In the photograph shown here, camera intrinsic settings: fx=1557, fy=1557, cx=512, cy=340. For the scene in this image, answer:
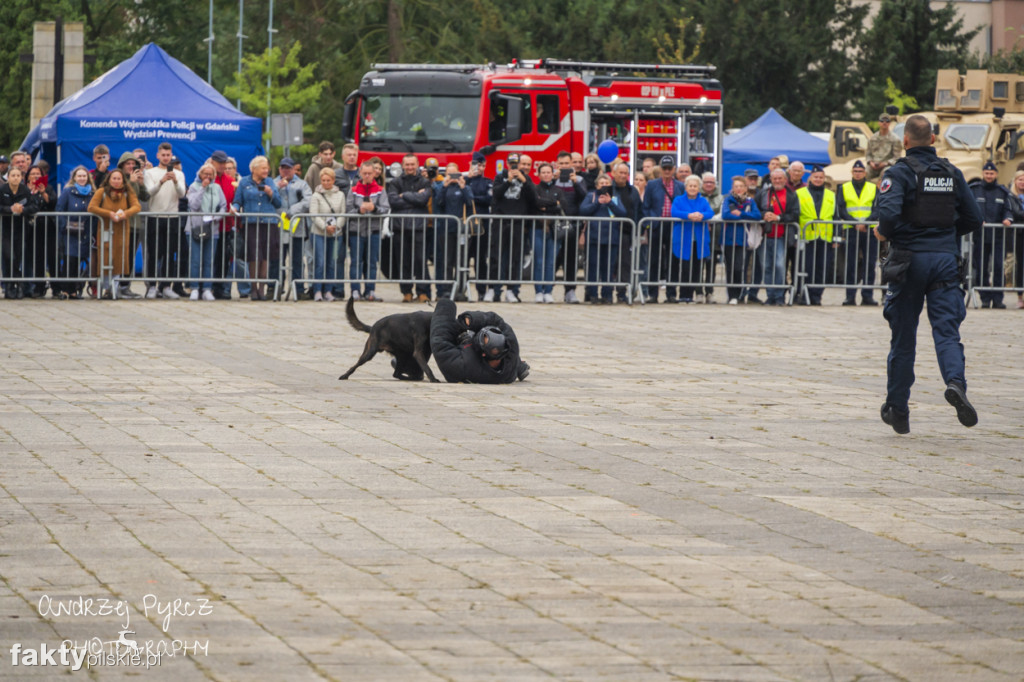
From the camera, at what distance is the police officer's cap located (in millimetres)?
11742

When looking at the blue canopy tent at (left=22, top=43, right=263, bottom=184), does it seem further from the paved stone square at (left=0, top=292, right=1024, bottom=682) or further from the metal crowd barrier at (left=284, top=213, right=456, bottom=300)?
the paved stone square at (left=0, top=292, right=1024, bottom=682)

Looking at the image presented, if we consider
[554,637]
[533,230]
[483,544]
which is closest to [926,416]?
[483,544]

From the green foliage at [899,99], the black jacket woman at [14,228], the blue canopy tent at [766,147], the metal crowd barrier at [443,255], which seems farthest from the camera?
the green foliage at [899,99]

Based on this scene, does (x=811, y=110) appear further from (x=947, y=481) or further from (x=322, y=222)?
(x=947, y=481)

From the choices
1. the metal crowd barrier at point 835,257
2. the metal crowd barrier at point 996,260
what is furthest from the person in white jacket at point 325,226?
the metal crowd barrier at point 996,260

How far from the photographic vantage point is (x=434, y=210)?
20.3 m

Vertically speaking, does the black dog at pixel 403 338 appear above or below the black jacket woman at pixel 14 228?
below

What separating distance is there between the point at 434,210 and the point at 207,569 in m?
14.6

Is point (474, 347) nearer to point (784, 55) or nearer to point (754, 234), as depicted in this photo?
point (754, 234)

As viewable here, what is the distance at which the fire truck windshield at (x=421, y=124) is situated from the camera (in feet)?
89.0

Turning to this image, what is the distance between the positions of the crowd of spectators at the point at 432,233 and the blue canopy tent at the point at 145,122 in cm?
435

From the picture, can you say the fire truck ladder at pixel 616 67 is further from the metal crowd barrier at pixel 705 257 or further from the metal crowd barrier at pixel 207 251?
the metal crowd barrier at pixel 207 251

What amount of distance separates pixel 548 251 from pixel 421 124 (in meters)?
8.31

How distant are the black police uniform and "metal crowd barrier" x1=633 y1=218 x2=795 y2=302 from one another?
32.4 ft
